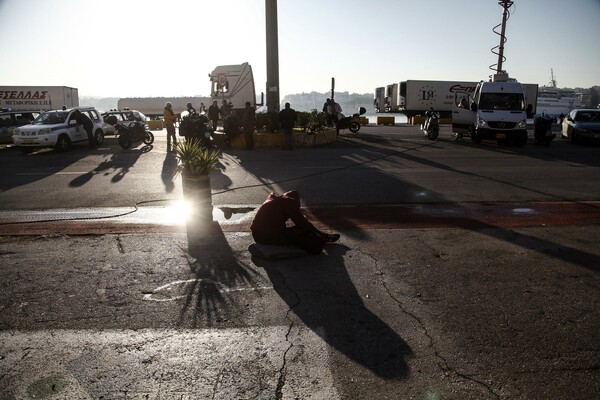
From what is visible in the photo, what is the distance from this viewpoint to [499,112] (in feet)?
66.5

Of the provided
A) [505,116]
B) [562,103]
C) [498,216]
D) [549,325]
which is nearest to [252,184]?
[498,216]

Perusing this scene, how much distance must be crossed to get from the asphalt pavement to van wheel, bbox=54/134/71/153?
13.0m

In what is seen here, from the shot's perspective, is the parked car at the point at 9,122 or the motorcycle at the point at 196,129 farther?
the parked car at the point at 9,122

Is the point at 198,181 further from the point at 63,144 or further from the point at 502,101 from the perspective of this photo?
the point at 502,101

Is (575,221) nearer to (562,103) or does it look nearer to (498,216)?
(498,216)

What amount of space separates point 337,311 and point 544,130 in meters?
20.0

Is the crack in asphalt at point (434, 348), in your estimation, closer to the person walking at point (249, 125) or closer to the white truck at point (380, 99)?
the person walking at point (249, 125)

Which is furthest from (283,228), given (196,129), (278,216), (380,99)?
(380,99)

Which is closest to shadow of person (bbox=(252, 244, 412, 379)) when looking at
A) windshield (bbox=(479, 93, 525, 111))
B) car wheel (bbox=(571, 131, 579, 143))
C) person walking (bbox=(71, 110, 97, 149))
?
windshield (bbox=(479, 93, 525, 111))

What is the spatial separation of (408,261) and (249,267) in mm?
2096

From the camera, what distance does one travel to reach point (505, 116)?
65.9 feet

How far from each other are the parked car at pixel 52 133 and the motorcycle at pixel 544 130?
20.3 meters

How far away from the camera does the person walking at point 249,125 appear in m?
19.0

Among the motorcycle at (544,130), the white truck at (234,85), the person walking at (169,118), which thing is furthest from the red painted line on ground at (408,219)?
the white truck at (234,85)
